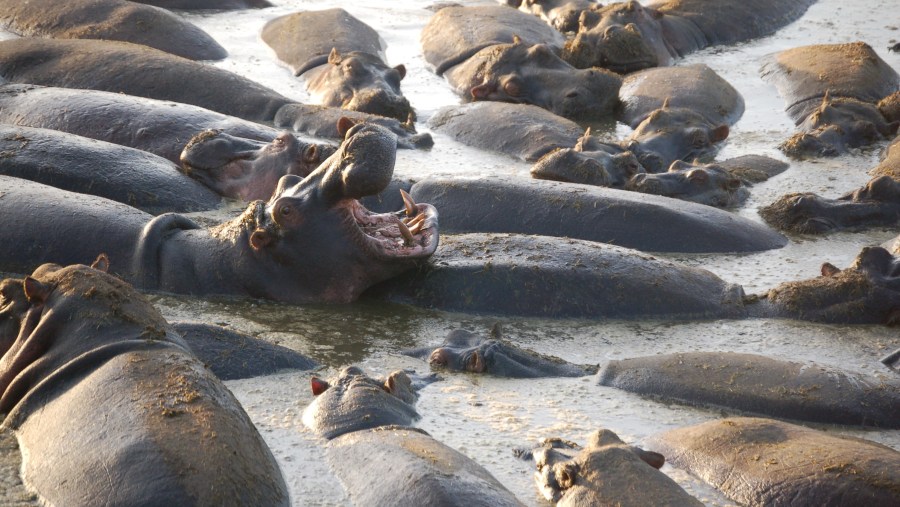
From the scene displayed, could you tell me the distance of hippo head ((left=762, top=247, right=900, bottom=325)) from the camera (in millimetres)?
6836

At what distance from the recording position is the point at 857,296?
688 cm

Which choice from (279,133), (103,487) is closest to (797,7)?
(279,133)

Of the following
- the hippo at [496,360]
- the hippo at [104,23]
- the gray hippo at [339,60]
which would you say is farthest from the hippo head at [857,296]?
the hippo at [104,23]

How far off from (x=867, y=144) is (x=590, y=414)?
575 cm

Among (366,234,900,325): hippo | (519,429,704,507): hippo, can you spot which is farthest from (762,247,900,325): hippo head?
(519,429,704,507): hippo

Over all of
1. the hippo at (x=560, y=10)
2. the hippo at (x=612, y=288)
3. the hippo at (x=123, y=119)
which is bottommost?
the hippo at (x=560, y=10)

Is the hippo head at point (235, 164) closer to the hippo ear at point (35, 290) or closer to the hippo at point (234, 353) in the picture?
the hippo at point (234, 353)

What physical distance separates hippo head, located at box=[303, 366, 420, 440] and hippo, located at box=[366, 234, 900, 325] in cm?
156

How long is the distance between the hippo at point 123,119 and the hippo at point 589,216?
1694 mm

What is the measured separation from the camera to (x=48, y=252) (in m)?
7.13

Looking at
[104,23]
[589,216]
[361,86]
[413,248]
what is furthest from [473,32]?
[413,248]

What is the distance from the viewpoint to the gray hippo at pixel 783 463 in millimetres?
4582

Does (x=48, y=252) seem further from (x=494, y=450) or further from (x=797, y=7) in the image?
(x=797, y=7)

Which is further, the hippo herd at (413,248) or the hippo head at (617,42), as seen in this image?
the hippo head at (617,42)
